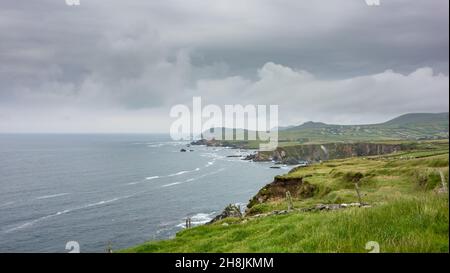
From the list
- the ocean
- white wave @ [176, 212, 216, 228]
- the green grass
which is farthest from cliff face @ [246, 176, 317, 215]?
the green grass

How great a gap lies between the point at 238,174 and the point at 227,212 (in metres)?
89.3

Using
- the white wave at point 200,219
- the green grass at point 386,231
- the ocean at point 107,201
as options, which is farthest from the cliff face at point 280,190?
the green grass at point 386,231

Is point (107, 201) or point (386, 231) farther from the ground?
point (386, 231)

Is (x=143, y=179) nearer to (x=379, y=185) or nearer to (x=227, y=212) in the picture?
(x=227, y=212)

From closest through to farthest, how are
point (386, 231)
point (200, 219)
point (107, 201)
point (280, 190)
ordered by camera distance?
point (386, 231)
point (280, 190)
point (200, 219)
point (107, 201)

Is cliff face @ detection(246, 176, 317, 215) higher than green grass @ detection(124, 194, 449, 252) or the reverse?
the reverse

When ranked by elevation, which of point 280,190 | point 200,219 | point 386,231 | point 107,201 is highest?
point 386,231

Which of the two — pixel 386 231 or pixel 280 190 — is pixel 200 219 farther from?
pixel 386 231

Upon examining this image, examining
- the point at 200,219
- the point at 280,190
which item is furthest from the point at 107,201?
the point at 280,190

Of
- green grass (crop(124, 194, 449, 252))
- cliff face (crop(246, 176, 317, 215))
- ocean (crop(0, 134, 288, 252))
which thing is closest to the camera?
green grass (crop(124, 194, 449, 252))

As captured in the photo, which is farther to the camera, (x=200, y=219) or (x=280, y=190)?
(x=200, y=219)

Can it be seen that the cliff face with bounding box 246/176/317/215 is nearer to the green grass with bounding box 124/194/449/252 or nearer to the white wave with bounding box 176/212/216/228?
the white wave with bounding box 176/212/216/228
